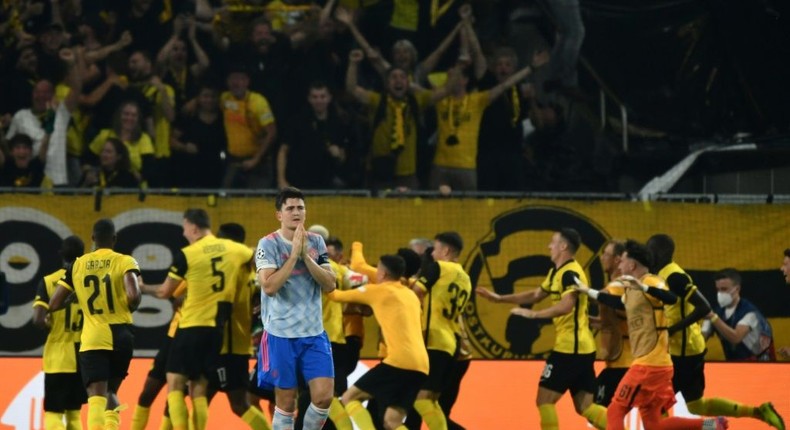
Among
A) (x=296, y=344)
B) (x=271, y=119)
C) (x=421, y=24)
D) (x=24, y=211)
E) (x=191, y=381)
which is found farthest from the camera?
(x=421, y=24)

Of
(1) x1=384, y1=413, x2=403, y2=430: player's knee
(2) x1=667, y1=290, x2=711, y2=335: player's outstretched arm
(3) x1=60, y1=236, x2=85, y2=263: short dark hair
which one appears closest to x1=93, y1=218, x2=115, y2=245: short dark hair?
(3) x1=60, y1=236, x2=85, y2=263: short dark hair

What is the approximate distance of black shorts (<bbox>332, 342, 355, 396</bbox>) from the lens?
14.5 metres

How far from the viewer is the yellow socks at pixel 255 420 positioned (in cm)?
1389

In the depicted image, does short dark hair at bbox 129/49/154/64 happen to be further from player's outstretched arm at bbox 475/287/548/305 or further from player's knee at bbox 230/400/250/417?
player's knee at bbox 230/400/250/417

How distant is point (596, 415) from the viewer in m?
14.2

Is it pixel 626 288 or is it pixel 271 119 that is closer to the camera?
pixel 626 288

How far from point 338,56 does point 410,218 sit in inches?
112

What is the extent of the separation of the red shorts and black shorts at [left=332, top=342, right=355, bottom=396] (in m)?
2.95

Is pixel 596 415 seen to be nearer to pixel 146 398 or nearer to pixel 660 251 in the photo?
pixel 660 251

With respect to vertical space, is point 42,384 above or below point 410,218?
below

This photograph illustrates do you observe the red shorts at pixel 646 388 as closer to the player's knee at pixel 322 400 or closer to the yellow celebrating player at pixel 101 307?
the player's knee at pixel 322 400

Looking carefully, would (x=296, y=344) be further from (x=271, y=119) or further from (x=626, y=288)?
(x=271, y=119)

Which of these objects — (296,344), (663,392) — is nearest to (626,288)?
(663,392)

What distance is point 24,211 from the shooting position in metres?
16.9
